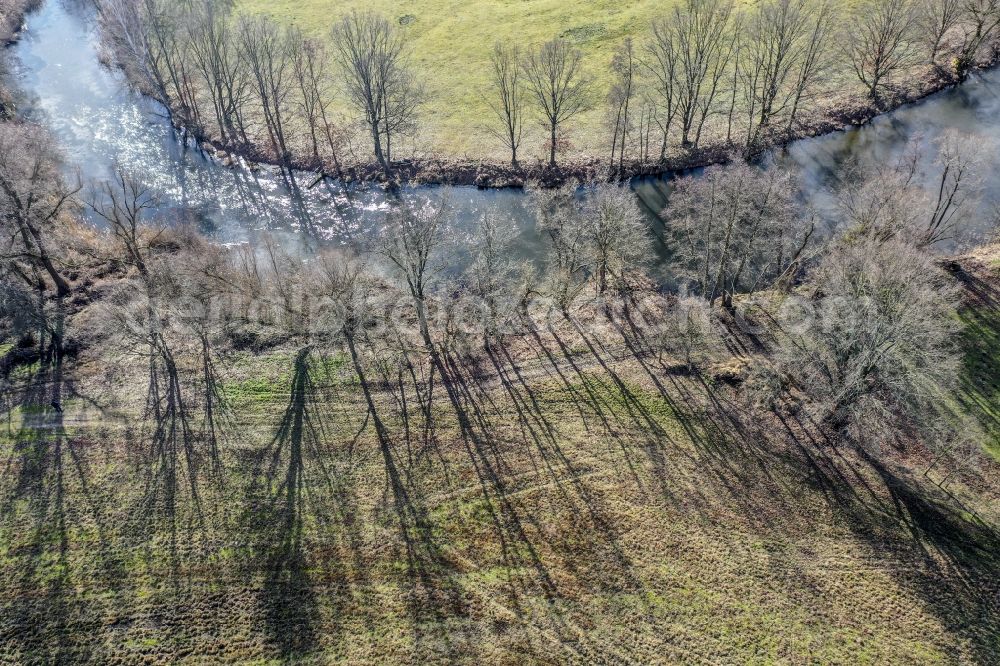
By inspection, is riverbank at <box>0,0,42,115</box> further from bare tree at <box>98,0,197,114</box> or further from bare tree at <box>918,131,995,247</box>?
bare tree at <box>918,131,995,247</box>

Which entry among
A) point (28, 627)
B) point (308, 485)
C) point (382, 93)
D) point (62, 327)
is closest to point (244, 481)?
point (308, 485)

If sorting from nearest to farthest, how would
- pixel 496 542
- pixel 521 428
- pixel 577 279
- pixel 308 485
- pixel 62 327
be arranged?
pixel 496 542 → pixel 308 485 → pixel 521 428 → pixel 62 327 → pixel 577 279

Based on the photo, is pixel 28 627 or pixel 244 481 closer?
pixel 28 627

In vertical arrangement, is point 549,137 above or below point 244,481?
above

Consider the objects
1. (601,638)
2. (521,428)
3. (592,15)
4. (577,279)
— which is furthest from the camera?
(592,15)

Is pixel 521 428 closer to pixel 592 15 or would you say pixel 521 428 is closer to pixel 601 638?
pixel 601 638

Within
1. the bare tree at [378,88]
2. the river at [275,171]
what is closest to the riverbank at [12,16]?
the river at [275,171]

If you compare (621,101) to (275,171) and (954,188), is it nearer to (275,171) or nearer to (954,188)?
(954,188)

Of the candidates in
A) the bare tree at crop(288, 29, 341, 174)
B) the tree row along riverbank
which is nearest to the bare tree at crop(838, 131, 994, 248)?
the tree row along riverbank
